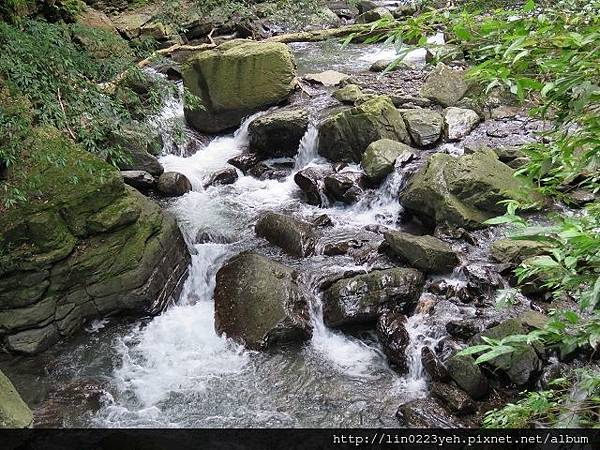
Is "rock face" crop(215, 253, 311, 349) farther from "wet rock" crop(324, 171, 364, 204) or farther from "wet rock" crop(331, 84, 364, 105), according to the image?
"wet rock" crop(331, 84, 364, 105)

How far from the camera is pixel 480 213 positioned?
7957mm

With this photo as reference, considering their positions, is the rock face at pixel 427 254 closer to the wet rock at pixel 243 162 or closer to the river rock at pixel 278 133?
the river rock at pixel 278 133

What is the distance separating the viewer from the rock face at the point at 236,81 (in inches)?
438

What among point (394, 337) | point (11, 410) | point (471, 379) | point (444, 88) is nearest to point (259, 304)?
point (394, 337)

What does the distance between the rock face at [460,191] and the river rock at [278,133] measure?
10.7 feet

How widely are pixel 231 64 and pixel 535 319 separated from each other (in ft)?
28.0

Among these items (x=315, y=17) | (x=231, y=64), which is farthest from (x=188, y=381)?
(x=315, y=17)

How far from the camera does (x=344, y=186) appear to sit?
9.08 m

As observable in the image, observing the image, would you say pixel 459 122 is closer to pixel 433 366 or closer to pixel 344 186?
pixel 344 186

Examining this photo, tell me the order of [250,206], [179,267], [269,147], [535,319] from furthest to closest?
[269,147]
[250,206]
[179,267]
[535,319]

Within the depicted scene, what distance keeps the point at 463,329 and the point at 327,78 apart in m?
9.09

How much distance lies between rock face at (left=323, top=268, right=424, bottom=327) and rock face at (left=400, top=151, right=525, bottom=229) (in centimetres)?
163

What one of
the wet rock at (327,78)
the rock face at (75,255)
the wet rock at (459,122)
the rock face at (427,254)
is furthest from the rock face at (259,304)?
the wet rock at (327,78)

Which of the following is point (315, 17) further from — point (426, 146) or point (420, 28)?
point (420, 28)
